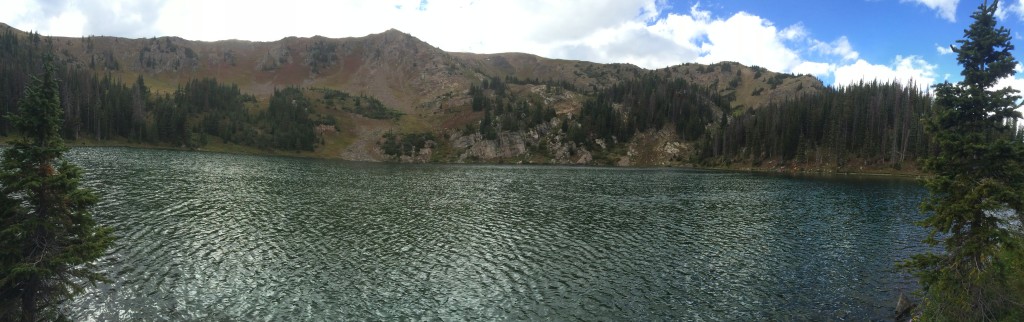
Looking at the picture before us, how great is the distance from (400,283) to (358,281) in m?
3.10

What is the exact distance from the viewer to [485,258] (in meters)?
41.9

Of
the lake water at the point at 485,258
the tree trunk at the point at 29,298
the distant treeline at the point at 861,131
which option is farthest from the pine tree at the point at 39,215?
the distant treeline at the point at 861,131

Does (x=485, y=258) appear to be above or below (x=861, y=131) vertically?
below

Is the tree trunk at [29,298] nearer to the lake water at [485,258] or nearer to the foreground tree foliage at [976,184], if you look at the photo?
the lake water at [485,258]

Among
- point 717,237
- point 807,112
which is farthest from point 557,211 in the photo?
point 807,112

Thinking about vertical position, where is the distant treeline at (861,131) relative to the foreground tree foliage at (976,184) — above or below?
above

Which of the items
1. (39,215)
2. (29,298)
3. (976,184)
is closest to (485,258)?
(29,298)

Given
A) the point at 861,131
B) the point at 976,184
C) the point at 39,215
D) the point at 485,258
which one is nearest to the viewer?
the point at 39,215

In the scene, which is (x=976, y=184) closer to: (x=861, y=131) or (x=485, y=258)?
(x=485, y=258)

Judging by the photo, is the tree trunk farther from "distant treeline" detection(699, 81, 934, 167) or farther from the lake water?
"distant treeline" detection(699, 81, 934, 167)

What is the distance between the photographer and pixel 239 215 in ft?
190

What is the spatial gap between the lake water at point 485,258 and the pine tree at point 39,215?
21.0 ft

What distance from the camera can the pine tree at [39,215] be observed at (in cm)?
1942

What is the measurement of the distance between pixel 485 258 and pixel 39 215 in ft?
95.0
